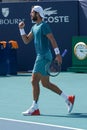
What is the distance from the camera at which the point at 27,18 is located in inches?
701

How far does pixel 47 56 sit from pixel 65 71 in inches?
353

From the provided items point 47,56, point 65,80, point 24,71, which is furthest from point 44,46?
point 24,71

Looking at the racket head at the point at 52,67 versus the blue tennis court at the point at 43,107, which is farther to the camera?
the racket head at the point at 52,67

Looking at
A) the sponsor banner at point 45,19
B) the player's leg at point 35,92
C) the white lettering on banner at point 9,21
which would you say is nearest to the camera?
the player's leg at point 35,92

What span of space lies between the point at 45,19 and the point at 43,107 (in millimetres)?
8668

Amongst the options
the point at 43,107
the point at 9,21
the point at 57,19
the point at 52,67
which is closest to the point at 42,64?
the point at 52,67

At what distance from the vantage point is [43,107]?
30.3ft

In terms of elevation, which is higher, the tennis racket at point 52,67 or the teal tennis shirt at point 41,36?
the teal tennis shirt at point 41,36

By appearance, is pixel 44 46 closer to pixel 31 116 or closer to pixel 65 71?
pixel 31 116

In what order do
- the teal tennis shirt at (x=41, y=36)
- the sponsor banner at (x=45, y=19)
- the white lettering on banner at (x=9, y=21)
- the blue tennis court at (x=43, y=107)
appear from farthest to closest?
the white lettering on banner at (x=9, y=21)
the sponsor banner at (x=45, y=19)
the teal tennis shirt at (x=41, y=36)
the blue tennis court at (x=43, y=107)

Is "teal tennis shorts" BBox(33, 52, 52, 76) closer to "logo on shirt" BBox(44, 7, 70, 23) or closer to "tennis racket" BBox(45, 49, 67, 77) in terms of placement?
"tennis racket" BBox(45, 49, 67, 77)

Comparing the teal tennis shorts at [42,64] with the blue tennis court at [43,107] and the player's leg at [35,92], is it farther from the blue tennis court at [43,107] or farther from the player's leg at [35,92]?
the blue tennis court at [43,107]

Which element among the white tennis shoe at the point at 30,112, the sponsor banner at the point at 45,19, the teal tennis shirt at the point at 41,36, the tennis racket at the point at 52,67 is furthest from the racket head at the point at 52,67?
the sponsor banner at the point at 45,19

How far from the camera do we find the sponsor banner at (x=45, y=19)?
17438 mm
